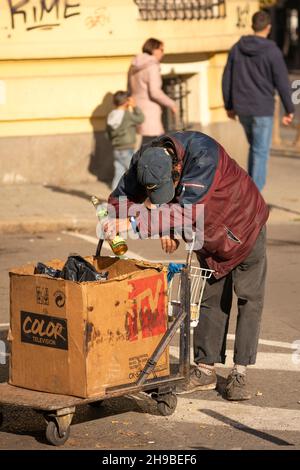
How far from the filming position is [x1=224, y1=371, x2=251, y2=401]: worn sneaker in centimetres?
719

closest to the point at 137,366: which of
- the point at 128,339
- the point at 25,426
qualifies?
the point at 128,339

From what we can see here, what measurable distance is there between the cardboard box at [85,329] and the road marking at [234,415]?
328mm

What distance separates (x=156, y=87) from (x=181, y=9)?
2.10m

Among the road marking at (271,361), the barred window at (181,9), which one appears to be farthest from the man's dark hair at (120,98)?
the road marking at (271,361)

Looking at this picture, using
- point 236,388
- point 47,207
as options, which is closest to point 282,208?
point 47,207

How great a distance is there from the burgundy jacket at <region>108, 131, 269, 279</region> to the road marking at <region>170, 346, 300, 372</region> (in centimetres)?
99

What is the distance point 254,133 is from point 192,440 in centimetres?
748

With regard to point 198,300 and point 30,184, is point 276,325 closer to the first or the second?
point 198,300

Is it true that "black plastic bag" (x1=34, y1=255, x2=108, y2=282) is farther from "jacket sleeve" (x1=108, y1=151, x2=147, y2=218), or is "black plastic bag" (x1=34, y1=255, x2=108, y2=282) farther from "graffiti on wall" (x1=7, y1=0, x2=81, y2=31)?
"graffiti on wall" (x1=7, y1=0, x2=81, y2=31)

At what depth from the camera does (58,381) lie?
21.2ft

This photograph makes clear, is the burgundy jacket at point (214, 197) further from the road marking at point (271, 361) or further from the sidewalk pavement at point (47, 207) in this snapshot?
the sidewalk pavement at point (47, 207)

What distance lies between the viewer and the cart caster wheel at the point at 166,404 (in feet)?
22.4

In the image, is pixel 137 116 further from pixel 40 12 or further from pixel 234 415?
pixel 234 415

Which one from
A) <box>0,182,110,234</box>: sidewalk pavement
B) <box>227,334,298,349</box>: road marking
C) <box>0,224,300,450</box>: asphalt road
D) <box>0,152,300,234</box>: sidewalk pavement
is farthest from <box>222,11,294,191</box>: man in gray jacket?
<box>227,334,298,349</box>: road marking
